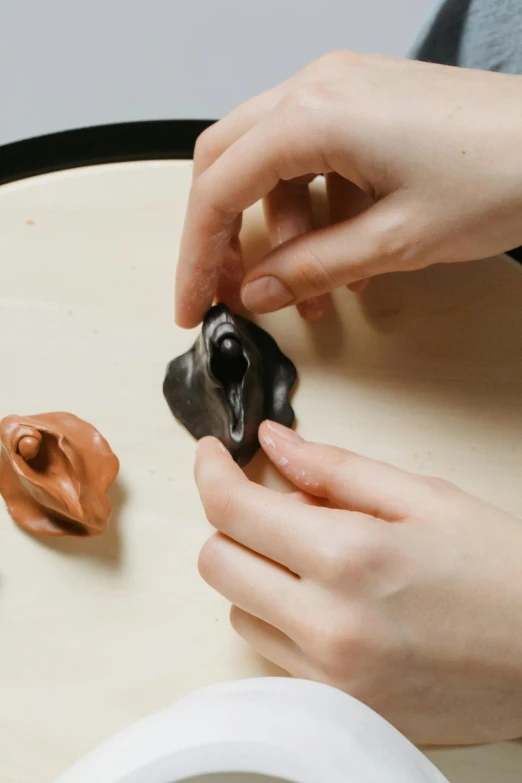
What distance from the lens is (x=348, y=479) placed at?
1.45ft

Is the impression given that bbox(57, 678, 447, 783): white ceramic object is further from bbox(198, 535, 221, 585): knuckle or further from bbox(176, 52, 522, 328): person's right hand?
bbox(176, 52, 522, 328): person's right hand

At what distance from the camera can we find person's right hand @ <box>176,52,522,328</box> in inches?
17.4

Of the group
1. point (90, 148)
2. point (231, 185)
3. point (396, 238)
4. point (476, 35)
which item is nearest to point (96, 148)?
point (90, 148)

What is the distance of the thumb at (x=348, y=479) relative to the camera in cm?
43

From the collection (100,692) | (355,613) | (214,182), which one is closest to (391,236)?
(214,182)

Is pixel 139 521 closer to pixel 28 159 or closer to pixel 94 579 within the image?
pixel 94 579

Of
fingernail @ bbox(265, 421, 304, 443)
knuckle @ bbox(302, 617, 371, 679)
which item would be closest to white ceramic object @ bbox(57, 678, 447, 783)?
knuckle @ bbox(302, 617, 371, 679)

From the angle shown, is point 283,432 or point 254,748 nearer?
point 254,748

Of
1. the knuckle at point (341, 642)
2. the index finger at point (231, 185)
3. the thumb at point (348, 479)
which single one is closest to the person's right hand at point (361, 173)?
the index finger at point (231, 185)

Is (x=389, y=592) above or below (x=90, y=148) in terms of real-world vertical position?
below

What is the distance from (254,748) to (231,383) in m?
0.26

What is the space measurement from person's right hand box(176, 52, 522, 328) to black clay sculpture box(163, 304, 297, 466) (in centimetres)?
3

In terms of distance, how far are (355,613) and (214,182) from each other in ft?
0.93

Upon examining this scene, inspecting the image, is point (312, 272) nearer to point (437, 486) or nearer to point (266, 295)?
point (266, 295)
